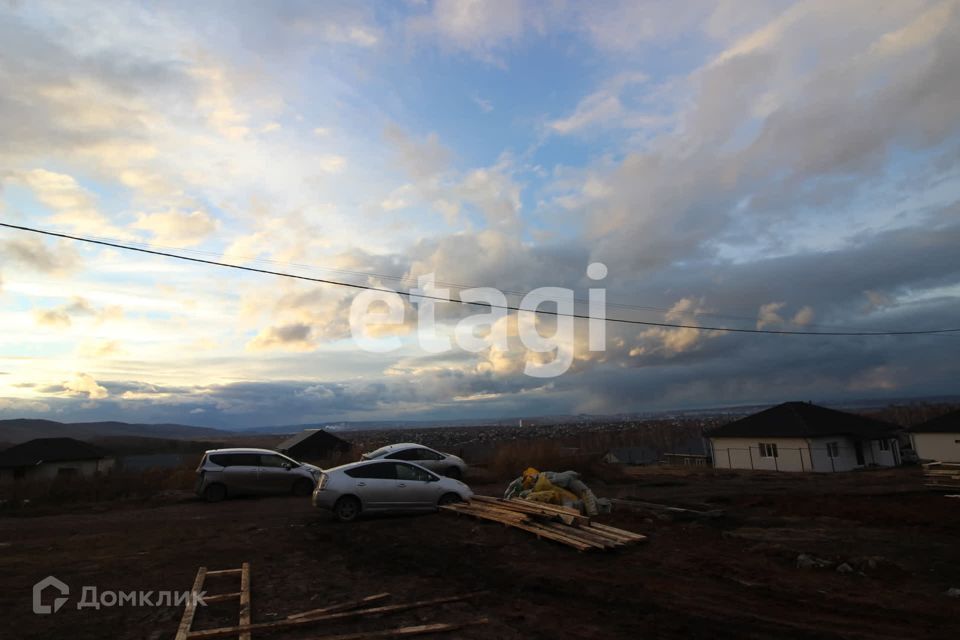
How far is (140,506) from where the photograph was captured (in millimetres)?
18047

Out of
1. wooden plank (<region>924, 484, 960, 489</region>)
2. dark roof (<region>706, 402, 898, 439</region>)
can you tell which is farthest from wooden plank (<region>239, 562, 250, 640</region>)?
dark roof (<region>706, 402, 898, 439</region>)

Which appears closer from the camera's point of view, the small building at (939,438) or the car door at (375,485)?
the car door at (375,485)

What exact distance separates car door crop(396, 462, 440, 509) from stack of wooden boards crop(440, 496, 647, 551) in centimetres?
48

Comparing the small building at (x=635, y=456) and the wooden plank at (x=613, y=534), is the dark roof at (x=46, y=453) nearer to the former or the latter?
the wooden plank at (x=613, y=534)

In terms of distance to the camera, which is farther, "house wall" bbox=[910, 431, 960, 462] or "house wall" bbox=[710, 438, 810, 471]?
"house wall" bbox=[710, 438, 810, 471]

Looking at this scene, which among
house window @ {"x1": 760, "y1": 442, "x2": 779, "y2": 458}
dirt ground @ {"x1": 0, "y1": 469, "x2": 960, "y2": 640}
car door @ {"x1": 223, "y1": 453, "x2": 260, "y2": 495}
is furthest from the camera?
house window @ {"x1": 760, "y1": 442, "x2": 779, "y2": 458}

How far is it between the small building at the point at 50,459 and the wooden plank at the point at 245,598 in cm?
3370

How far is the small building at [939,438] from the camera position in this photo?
38406mm

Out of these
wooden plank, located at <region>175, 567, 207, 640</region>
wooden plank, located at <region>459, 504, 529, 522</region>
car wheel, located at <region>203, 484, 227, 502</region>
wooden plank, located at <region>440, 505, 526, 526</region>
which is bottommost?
Result: wooden plank, located at <region>175, 567, 207, 640</region>

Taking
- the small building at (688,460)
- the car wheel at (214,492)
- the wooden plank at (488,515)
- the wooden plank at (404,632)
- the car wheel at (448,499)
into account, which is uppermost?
the small building at (688,460)

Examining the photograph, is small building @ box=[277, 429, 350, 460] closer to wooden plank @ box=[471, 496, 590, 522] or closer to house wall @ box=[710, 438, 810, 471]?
wooden plank @ box=[471, 496, 590, 522]

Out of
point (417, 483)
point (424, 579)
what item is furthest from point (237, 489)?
point (424, 579)

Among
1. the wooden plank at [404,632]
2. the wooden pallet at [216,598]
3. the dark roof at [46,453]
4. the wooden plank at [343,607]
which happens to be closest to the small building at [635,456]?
the dark roof at [46,453]

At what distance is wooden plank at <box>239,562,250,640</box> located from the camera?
239 inches
